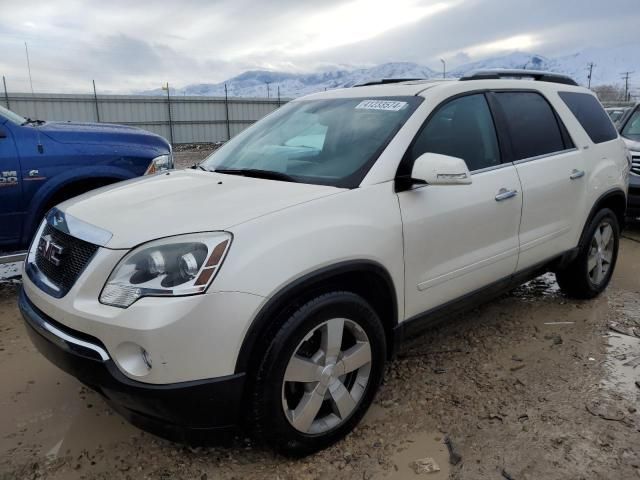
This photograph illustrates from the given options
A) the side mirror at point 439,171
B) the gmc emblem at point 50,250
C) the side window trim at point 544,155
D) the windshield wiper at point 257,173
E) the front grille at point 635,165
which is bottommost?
the front grille at point 635,165

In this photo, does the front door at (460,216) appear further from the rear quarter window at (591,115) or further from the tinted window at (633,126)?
the tinted window at (633,126)

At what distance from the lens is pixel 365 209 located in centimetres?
252

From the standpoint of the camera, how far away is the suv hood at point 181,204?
220cm

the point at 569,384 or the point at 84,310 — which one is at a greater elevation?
the point at 84,310

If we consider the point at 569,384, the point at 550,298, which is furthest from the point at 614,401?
the point at 550,298

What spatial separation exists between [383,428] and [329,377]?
1.87ft

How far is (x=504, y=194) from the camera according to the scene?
10.6 ft

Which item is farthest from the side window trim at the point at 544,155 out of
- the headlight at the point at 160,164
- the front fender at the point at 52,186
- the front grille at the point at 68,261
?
the front fender at the point at 52,186

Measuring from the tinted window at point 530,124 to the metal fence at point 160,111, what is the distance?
21839mm

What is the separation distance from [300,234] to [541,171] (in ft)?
6.82

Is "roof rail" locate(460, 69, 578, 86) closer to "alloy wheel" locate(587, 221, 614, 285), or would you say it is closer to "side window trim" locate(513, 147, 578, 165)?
"side window trim" locate(513, 147, 578, 165)

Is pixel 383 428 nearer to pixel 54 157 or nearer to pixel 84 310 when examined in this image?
pixel 84 310

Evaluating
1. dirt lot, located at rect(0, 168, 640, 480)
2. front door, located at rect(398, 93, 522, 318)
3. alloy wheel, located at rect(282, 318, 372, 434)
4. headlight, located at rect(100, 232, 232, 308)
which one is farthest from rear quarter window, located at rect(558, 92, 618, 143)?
headlight, located at rect(100, 232, 232, 308)

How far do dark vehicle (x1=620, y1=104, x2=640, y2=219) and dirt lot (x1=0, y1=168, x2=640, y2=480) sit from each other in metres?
3.69
